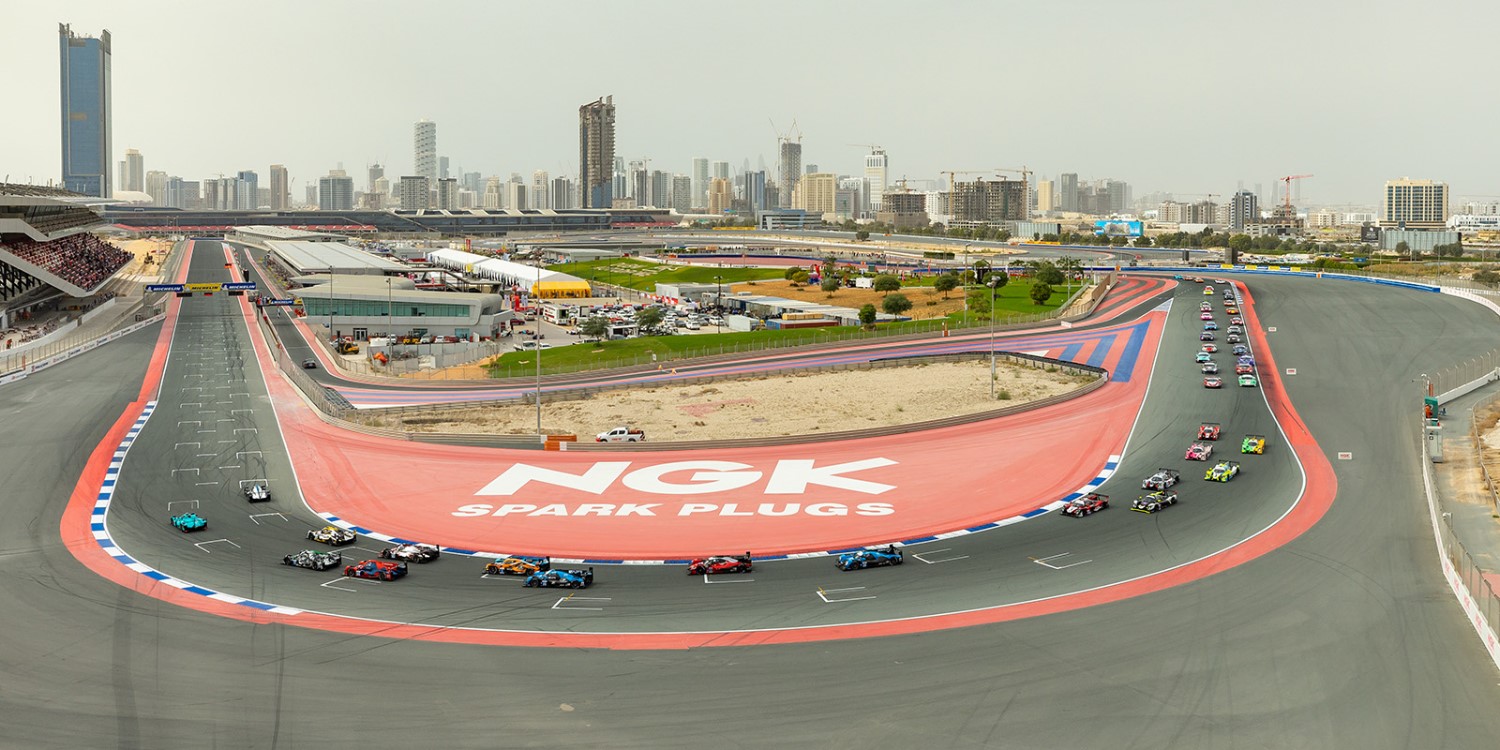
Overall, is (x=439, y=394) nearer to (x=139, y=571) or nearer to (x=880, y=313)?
(x=139, y=571)

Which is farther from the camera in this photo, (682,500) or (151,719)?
(682,500)

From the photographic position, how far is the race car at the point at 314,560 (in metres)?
35.4

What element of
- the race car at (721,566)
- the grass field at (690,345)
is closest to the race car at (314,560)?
the race car at (721,566)

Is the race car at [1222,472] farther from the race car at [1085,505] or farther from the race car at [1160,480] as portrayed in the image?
the race car at [1085,505]

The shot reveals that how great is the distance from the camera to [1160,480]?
44.3m

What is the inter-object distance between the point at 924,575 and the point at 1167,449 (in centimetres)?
2085

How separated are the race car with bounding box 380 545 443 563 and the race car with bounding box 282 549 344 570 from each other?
5.02 ft

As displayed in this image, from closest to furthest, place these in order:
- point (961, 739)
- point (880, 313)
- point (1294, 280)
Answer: point (961, 739), point (880, 313), point (1294, 280)

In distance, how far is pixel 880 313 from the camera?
10269 cm

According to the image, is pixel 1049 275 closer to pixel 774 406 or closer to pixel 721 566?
pixel 774 406

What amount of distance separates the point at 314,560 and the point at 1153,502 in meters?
28.7

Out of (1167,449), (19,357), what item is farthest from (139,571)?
(19,357)

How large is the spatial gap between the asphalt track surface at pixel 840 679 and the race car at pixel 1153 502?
19.3ft

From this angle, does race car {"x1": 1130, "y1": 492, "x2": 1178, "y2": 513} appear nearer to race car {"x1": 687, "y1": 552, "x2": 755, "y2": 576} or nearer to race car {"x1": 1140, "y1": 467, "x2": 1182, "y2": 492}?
race car {"x1": 1140, "y1": 467, "x2": 1182, "y2": 492}
